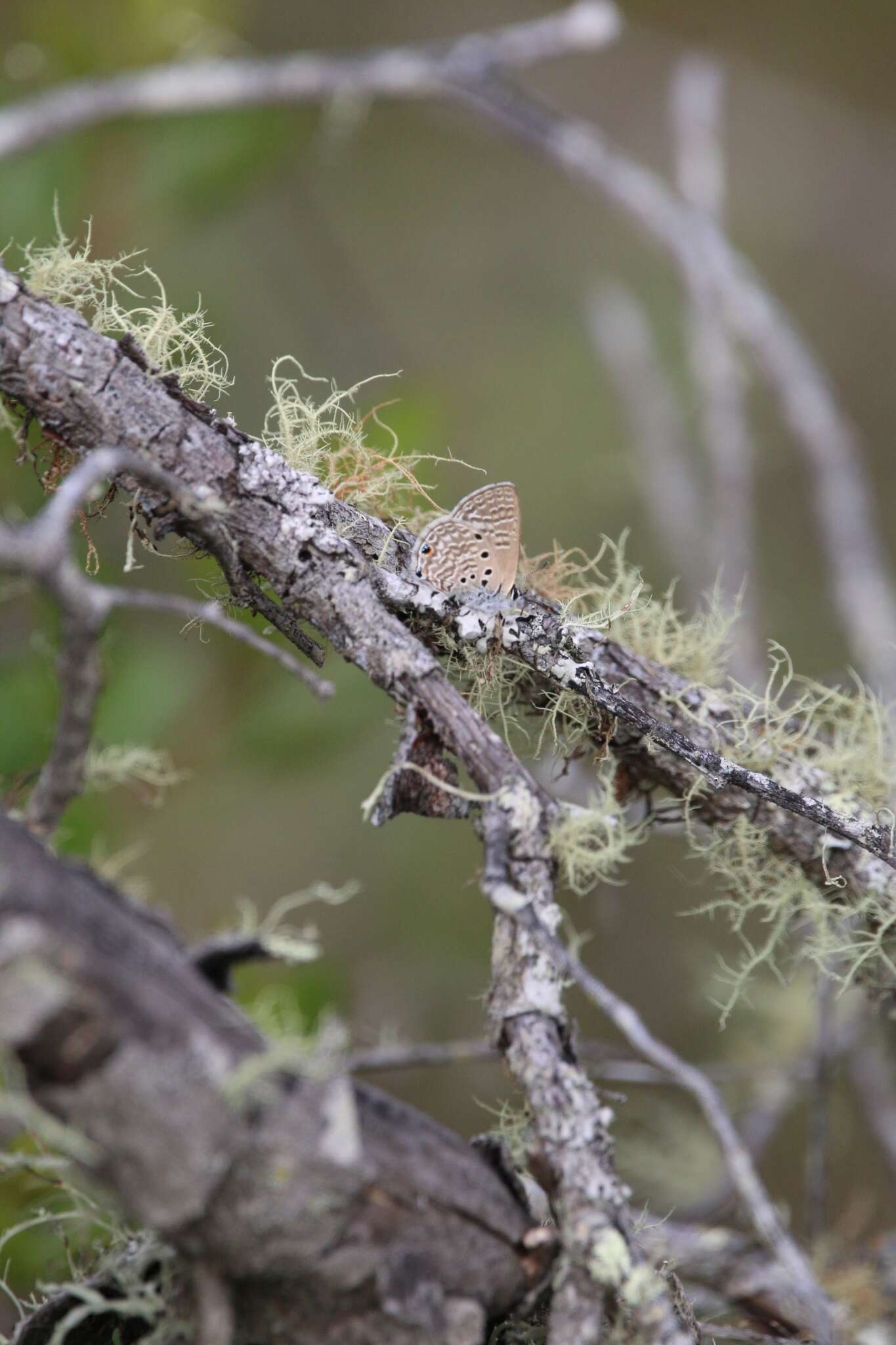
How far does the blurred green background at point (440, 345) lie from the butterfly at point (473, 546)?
21.6 inches

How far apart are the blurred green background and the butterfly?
548mm

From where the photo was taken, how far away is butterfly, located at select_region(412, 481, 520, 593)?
674mm

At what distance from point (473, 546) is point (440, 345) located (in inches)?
83.3

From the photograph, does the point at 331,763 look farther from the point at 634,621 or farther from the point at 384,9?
the point at 384,9

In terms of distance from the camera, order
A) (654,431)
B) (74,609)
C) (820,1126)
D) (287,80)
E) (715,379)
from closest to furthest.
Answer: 1. (74,609)
2. (820,1126)
3. (287,80)
4. (715,379)
5. (654,431)

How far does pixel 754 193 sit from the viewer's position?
9.38 feet

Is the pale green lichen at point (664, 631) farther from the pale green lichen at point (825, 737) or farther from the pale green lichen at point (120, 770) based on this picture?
the pale green lichen at point (120, 770)

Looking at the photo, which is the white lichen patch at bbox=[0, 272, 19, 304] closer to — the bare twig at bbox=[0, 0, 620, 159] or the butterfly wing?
the butterfly wing

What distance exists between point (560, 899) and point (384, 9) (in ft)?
7.54

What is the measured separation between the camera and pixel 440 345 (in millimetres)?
2652

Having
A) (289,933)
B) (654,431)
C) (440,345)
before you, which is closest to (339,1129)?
(289,933)

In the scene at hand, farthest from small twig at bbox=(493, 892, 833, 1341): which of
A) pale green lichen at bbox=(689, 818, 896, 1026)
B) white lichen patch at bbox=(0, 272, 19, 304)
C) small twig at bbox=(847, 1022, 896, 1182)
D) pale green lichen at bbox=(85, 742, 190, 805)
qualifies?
small twig at bbox=(847, 1022, 896, 1182)

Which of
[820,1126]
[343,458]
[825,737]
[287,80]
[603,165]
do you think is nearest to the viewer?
[343,458]

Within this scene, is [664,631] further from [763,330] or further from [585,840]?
[763,330]
